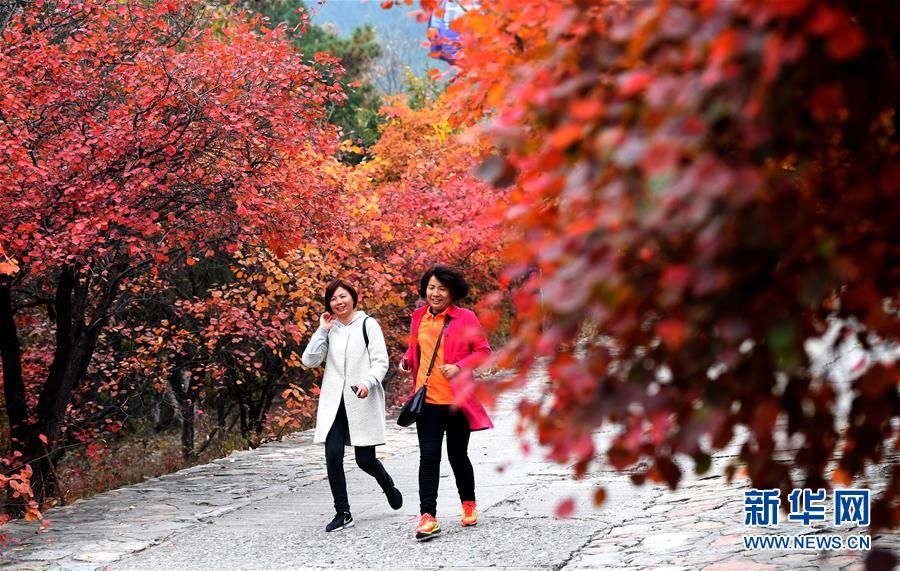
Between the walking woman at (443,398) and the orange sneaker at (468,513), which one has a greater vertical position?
the walking woman at (443,398)

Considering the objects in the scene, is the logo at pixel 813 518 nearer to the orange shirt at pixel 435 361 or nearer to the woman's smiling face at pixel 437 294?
the orange shirt at pixel 435 361

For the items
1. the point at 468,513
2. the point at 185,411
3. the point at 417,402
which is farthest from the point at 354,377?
the point at 185,411

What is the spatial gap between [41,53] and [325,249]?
17.5ft

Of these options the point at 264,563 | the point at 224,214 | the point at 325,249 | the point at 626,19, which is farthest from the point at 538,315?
the point at 325,249

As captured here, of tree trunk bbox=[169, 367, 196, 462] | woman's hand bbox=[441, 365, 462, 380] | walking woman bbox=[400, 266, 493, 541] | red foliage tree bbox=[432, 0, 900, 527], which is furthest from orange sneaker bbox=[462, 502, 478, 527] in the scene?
tree trunk bbox=[169, 367, 196, 462]

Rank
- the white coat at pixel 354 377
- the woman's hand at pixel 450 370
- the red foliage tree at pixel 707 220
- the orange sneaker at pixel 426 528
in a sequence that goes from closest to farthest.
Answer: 1. the red foliage tree at pixel 707 220
2. the woman's hand at pixel 450 370
3. the orange sneaker at pixel 426 528
4. the white coat at pixel 354 377

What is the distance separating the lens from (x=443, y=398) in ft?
23.2

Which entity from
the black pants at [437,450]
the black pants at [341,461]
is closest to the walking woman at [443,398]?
the black pants at [437,450]

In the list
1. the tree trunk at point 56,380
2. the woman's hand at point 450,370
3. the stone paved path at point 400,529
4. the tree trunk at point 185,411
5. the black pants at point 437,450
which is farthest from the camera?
the tree trunk at point 185,411

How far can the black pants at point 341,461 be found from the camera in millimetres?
7484

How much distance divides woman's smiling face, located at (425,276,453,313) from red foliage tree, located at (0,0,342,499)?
6.18ft

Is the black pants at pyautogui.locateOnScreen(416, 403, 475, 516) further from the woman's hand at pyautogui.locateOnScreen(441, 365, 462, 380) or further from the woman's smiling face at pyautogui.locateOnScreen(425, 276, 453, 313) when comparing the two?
the woman's smiling face at pyautogui.locateOnScreen(425, 276, 453, 313)

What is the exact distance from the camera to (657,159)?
1744mm

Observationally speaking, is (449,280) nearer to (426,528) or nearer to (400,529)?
(426,528)
